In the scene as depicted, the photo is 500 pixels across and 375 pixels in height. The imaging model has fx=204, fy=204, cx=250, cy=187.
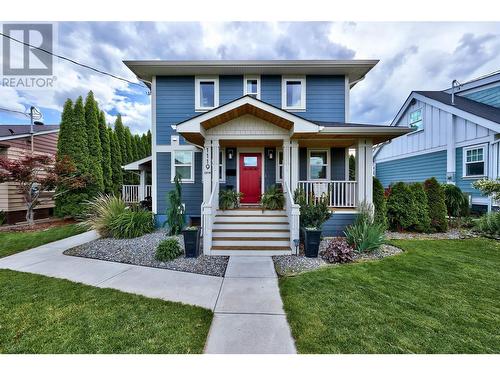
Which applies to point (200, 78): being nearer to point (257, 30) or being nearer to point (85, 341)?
point (257, 30)

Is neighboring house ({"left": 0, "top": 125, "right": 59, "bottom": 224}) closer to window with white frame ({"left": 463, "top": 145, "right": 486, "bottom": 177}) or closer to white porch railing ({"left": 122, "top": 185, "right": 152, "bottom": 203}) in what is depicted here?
white porch railing ({"left": 122, "top": 185, "right": 152, "bottom": 203})

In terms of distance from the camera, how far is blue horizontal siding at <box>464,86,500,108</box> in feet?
34.9

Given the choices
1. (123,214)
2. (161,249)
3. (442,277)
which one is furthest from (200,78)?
(442,277)

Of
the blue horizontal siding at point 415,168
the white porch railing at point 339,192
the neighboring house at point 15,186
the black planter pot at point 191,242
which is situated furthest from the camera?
the blue horizontal siding at point 415,168

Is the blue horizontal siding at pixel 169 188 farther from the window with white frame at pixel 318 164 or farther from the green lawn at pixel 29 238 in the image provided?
the window with white frame at pixel 318 164

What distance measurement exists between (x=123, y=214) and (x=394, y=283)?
7602 millimetres

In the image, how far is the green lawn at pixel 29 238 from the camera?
227 inches

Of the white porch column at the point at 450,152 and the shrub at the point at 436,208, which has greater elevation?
the white porch column at the point at 450,152

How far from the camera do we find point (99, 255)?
17.2 feet

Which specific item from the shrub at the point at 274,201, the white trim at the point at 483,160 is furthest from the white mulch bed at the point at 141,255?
the white trim at the point at 483,160

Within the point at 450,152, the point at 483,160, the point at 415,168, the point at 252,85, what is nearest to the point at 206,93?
the point at 252,85

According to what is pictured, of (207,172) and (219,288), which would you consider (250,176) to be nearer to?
(207,172)

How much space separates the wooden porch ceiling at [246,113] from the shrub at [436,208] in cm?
591

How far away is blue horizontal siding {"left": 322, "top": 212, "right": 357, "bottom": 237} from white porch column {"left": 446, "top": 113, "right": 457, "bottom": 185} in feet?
24.1
